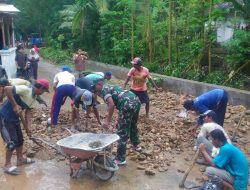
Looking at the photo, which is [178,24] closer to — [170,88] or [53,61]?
[170,88]

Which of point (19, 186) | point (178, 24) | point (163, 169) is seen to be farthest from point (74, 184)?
point (178, 24)

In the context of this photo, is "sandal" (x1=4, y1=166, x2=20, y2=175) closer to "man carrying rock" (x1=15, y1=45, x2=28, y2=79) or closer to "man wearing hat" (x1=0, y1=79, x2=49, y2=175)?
"man wearing hat" (x1=0, y1=79, x2=49, y2=175)

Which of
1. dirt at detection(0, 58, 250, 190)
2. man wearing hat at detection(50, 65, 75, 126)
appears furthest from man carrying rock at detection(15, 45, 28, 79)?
man wearing hat at detection(50, 65, 75, 126)

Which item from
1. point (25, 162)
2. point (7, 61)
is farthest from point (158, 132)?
point (7, 61)

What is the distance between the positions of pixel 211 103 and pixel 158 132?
5.12 ft

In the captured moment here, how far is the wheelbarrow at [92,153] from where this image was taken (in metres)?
5.61

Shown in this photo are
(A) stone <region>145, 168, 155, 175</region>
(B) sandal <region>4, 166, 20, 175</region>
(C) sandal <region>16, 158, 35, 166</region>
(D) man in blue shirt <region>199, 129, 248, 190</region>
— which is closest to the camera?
(D) man in blue shirt <region>199, 129, 248, 190</region>

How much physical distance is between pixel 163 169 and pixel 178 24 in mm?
8708

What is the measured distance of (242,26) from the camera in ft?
40.3

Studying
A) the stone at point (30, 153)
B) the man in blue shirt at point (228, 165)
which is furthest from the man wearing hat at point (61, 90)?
the man in blue shirt at point (228, 165)

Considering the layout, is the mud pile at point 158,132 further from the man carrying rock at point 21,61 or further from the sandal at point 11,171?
the man carrying rock at point 21,61

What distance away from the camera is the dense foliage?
11.6 metres

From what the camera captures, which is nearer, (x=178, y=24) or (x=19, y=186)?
(x=19, y=186)

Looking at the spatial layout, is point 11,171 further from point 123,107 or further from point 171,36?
point 171,36
